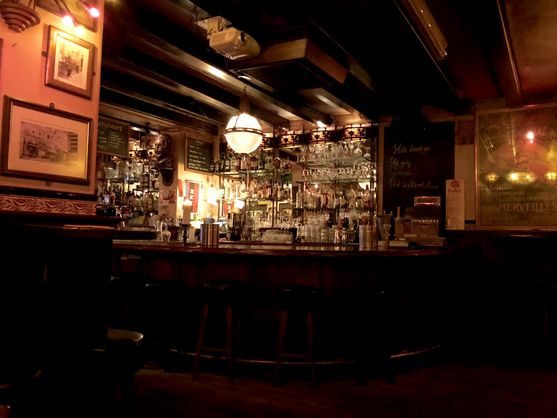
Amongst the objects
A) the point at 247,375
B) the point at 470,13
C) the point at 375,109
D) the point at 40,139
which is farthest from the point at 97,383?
the point at 375,109

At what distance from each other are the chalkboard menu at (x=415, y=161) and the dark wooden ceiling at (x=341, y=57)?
15.6 inches

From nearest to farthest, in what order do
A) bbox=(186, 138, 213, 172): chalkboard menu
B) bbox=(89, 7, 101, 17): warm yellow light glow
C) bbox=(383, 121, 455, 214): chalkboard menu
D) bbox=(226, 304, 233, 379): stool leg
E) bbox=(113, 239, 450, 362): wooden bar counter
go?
Result: bbox=(89, 7, 101, 17): warm yellow light glow → bbox=(226, 304, 233, 379): stool leg → bbox=(113, 239, 450, 362): wooden bar counter → bbox=(383, 121, 455, 214): chalkboard menu → bbox=(186, 138, 213, 172): chalkboard menu

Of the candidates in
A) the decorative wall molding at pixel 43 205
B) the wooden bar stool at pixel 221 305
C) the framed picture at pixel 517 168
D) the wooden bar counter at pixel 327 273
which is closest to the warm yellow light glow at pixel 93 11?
the decorative wall molding at pixel 43 205

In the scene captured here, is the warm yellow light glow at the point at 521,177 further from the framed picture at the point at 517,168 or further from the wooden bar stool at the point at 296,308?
the wooden bar stool at the point at 296,308

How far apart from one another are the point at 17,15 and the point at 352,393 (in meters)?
3.50

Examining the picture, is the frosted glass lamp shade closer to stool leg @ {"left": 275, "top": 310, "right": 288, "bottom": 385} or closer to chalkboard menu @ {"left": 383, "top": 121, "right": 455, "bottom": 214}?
stool leg @ {"left": 275, "top": 310, "right": 288, "bottom": 385}

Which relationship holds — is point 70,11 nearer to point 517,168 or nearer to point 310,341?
point 310,341

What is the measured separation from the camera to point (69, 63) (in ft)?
10.1

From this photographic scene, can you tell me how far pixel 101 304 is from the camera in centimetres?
251

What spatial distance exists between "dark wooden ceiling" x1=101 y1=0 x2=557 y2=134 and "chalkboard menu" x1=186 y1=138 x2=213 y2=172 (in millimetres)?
1531

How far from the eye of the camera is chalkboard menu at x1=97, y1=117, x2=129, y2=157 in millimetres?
7512

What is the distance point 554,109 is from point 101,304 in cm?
655

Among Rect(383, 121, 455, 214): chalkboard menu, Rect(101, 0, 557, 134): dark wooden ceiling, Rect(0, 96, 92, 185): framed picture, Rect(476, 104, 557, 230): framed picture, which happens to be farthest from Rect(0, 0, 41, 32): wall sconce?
Rect(476, 104, 557, 230): framed picture

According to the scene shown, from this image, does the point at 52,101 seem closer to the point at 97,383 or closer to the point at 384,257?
the point at 97,383
